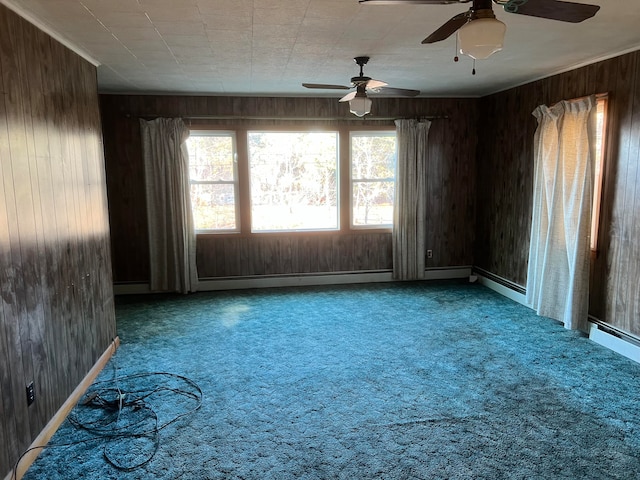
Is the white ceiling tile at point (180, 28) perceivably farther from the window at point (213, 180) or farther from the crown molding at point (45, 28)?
the window at point (213, 180)

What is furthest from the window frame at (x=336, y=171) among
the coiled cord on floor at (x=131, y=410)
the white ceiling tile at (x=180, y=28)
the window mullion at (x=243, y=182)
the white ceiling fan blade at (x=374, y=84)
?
the coiled cord on floor at (x=131, y=410)

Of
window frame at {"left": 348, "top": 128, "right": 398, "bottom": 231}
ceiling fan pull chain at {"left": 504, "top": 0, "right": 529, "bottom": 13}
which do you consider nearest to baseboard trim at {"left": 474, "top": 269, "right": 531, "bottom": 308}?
window frame at {"left": 348, "top": 128, "right": 398, "bottom": 231}

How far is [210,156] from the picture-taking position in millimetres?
5648

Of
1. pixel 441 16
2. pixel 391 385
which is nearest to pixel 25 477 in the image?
pixel 391 385

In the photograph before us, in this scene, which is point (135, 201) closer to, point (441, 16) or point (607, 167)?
point (441, 16)

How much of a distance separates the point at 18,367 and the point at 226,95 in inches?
162

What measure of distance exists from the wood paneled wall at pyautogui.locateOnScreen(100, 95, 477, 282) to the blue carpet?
Answer: 1.12m

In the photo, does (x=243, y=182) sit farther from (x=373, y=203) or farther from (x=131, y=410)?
(x=131, y=410)

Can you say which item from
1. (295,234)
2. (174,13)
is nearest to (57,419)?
(174,13)

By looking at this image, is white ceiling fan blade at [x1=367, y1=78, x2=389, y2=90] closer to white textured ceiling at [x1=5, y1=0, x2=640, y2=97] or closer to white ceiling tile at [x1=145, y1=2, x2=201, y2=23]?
white textured ceiling at [x1=5, y1=0, x2=640, y2=97]

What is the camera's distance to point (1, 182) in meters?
2.14

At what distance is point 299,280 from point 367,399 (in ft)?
10.3

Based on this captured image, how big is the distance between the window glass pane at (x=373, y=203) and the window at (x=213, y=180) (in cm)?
166

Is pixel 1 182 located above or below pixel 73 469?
above
